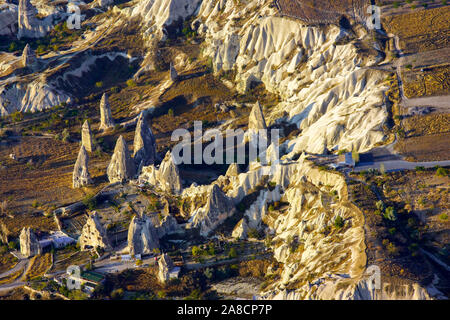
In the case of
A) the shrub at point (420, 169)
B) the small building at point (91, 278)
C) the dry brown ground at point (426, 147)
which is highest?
the dry brown ground at point (426, 147)

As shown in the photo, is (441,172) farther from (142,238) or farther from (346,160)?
(142,238)

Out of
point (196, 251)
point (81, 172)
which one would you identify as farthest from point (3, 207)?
point (196, 251)

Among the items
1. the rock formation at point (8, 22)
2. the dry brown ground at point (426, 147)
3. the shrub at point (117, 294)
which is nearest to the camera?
the shrub at point (117, 294)

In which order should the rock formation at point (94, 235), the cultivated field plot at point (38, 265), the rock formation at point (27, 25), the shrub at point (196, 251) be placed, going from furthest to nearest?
1. the rock formation at point (27, 25)
2. the rock formation at point (94, 235)
3. the cultivated field plot at point (38, 265)
4. the shrub at point (196, 251)

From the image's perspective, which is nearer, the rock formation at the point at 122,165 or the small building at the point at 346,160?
the small building at the point at 346,160

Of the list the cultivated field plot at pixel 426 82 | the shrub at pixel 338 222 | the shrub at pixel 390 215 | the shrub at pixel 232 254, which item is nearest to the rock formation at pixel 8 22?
the cultivated field plot at pixel 426 82

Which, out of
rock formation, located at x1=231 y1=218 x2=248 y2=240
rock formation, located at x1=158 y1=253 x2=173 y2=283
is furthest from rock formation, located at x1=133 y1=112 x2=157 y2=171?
rock formation, located at x1=158 y1=253 x2=173 y2=283

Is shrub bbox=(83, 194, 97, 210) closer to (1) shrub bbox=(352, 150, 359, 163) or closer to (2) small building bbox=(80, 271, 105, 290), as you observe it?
(2) small building bbox=(80, 271, 105, 290)

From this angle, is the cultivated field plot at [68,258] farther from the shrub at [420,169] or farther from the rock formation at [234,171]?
the shrub at [420,169]
